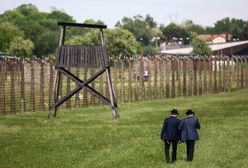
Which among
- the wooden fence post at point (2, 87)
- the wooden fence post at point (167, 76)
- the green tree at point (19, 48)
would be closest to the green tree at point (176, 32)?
the green tree at point (19, 48)

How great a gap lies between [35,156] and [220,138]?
6778 mm

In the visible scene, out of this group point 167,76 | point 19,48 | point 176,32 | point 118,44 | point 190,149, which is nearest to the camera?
point 190,149

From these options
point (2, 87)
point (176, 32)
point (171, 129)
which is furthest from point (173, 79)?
point (176, 32)

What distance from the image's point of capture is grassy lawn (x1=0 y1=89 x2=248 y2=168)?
1384 centimetres

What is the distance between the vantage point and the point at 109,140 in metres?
17.2

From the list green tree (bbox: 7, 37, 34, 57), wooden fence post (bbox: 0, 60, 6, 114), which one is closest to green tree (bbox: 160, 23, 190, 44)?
green tree (bbox: 7, 37, 34, 57)

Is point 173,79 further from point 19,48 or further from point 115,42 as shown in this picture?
point 19,48

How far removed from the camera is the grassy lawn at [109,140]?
545 inches

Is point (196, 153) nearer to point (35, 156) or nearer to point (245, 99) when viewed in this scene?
point (35, 156)

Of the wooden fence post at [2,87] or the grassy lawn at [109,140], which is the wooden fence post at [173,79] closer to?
the grassy lawn at [109,140]

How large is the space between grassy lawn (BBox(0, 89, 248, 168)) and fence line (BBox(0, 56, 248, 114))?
2.12 metres

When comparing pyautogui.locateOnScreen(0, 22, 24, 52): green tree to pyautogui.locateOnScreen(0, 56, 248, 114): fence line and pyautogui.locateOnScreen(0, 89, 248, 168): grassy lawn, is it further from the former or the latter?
pyautogui.locateOnScreen(0, 89, 248, 168): grassy lawn

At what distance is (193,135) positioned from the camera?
1345cm

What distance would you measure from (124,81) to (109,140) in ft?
56.0
